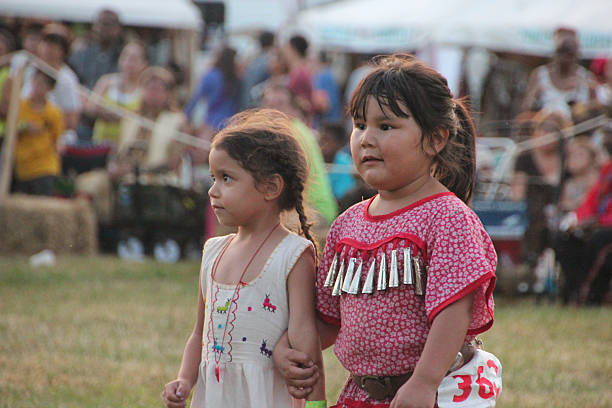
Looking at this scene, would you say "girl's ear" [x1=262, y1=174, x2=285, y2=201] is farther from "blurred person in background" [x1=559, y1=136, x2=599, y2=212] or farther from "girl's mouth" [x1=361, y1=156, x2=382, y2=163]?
"blurred person in background" [x1=559, y1=136, x2=599, y2=212]

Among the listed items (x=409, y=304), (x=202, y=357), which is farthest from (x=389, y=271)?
(x=202, y=357)

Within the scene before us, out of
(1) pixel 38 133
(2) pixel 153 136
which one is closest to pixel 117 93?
(2) pixel 153 136

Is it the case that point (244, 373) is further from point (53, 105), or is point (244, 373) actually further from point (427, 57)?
point (427, 57)

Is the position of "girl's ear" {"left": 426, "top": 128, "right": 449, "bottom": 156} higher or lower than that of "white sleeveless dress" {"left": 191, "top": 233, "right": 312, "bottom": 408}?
higher

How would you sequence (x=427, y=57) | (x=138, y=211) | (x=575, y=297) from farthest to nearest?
(x=427, y=57) < (x=138, y=211) < (x=575, y=297)

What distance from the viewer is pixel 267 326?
239 cm

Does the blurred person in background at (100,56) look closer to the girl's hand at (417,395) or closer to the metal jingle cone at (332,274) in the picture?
the metal jingle cone at (332,274)

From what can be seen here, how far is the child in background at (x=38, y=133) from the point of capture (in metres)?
8.90

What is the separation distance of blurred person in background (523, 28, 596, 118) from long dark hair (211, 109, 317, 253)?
23.9 ft

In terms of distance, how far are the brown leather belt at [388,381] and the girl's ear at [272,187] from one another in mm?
569

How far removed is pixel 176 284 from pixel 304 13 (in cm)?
868

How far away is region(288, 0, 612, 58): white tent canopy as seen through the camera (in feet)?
40.1

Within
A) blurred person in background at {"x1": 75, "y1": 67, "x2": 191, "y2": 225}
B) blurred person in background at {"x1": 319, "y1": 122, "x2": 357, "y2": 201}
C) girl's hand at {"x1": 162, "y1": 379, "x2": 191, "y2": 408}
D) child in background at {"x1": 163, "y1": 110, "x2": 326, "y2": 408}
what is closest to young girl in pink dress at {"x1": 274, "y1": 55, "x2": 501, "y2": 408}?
child in background at {"x1": 163, "y1": 110, "x2": 326, "y2": 408}

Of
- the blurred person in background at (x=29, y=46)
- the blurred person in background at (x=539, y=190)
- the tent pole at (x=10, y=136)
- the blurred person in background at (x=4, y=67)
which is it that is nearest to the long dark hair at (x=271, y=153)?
the blurred person in background at (x=539, y=190)
